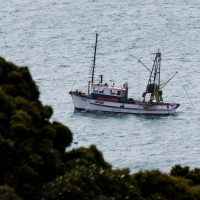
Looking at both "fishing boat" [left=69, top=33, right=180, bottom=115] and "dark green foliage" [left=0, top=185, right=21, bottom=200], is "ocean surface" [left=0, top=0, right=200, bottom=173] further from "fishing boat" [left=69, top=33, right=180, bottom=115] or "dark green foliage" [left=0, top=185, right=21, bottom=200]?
"dark green foliage" [left=0, top=185, right=21, bottom=200]

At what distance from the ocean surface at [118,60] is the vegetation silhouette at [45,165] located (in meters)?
41.9

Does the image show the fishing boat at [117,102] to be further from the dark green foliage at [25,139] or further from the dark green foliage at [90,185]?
the dark green foliage at [90,185]

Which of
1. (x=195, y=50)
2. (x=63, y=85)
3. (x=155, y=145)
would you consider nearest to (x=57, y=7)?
(x=195, y=50)

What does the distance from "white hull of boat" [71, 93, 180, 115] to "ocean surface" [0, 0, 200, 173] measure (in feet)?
2.18

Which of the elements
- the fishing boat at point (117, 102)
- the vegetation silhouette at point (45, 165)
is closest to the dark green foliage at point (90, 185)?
the vegetation silhouette at point (45, 165)

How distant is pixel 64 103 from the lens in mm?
120938

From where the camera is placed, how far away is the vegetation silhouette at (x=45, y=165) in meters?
42.0

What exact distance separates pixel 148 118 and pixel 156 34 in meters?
56.3

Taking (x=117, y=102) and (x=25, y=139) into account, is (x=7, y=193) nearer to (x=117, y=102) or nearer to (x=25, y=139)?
(x=25, y=139)

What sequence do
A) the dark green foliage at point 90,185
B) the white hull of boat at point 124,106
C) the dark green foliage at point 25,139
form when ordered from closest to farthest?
→ the dark green foliage at point 90,185
the dark green foliage at point 25,139
the white hull of boat at point 124,106

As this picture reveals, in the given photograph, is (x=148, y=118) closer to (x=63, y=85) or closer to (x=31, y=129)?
Answer: (x=63, y=85)

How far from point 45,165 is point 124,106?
236ft

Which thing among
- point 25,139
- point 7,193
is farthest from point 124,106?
point 7,193

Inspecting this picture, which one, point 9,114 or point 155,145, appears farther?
point 155,145
